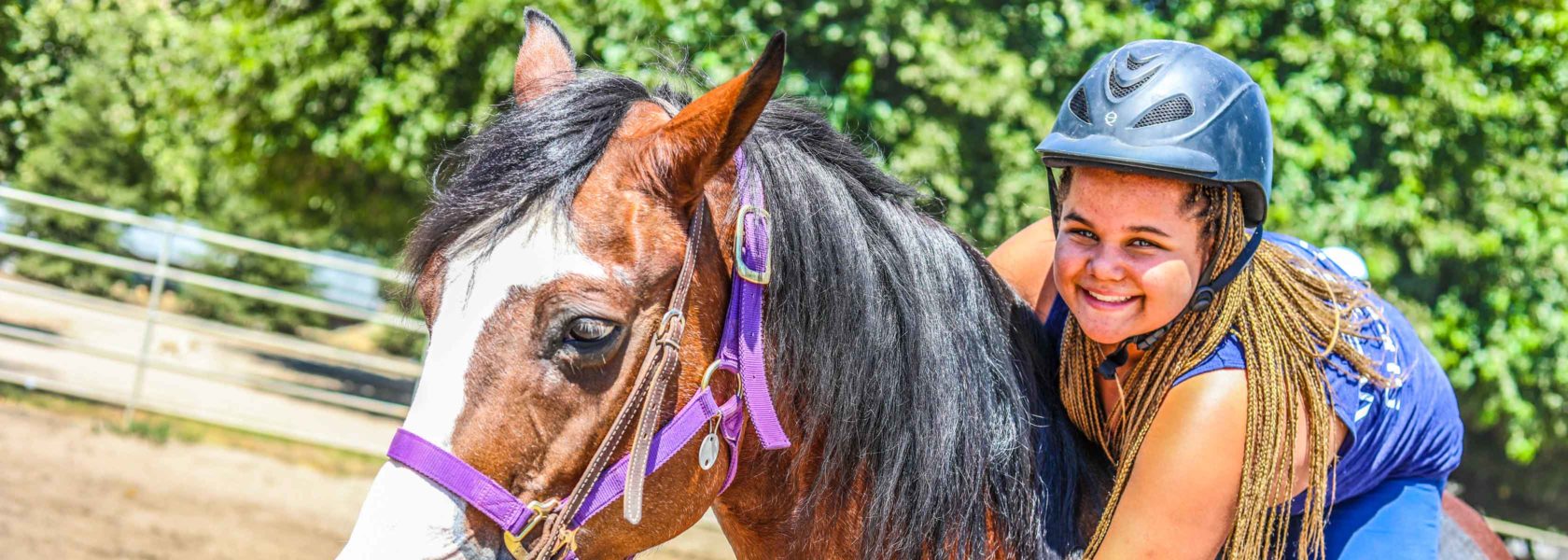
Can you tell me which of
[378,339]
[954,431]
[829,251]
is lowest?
[378,339]

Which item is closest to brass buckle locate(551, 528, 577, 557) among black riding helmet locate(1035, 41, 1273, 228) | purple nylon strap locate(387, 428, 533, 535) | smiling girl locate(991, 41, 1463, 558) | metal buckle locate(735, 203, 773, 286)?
purple nylon strap locate(387, 428, 533, 535)

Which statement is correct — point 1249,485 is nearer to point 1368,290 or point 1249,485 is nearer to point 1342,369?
point 1342,369

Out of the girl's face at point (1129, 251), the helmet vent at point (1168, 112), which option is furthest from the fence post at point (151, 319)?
the helmet vent at point (1168, 112)

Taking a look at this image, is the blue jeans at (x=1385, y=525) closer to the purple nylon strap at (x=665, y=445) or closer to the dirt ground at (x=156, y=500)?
the purple nylon strap at (x=665, y=445)

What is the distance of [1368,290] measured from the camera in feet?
7.01

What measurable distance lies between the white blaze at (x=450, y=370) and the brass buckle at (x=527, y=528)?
6 centimetres

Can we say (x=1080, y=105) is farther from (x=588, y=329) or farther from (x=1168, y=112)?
(x=588, y=329)

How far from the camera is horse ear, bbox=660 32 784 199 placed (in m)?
1.46

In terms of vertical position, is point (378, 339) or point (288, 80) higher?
point (288, 80)

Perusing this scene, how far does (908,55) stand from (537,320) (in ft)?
15.9

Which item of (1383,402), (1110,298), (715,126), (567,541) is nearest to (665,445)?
(567,541)

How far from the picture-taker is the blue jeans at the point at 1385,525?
1949 millimetres

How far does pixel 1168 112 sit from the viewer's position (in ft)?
5.53

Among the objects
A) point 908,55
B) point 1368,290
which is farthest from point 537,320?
point 908,55
